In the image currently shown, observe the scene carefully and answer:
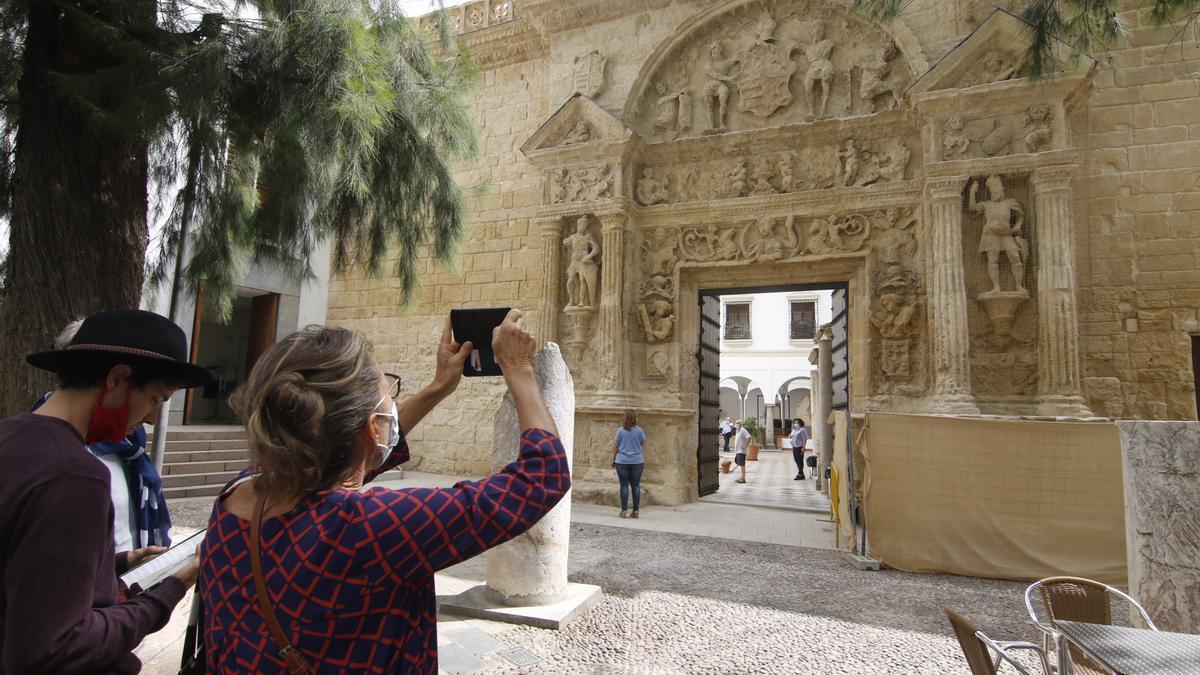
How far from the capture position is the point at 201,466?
8.16 metres

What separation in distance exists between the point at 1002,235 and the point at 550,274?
18.2ft

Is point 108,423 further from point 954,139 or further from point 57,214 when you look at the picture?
point 954,139

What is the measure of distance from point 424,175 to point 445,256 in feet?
2.96

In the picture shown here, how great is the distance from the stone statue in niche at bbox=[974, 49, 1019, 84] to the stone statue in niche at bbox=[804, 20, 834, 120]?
1696 millimetres

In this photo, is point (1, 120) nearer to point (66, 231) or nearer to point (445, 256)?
point (66, 231)

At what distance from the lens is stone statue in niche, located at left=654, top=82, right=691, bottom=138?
9016mm

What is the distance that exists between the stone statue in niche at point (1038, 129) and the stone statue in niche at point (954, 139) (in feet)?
1.93

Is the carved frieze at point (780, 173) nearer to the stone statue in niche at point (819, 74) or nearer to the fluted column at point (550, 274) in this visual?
the stone statue in niche at point (819, 74)

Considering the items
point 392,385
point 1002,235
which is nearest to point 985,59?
point 1002,235

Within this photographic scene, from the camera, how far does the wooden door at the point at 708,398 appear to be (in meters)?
9.06

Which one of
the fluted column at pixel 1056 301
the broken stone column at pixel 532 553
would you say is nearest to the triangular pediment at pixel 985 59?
the fluted column at pixel 1056 301

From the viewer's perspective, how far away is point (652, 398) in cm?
872

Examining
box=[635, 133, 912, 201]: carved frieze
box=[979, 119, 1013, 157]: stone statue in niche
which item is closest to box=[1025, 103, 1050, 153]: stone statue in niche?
box=[979, 119, 1013, 157]: stone statue in niche

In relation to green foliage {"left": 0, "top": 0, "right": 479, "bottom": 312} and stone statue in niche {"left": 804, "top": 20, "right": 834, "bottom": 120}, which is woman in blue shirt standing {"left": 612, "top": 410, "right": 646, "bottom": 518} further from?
stone statue in niche {"left": 804, "top": 20, "right": 834, "bottom": 120}
